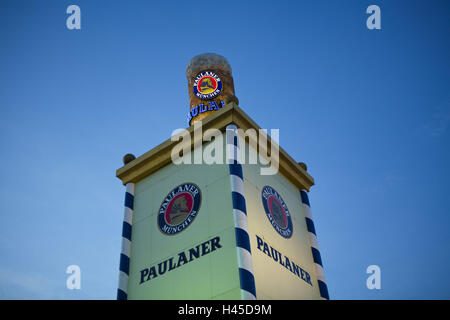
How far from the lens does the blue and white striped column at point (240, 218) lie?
12.5 m

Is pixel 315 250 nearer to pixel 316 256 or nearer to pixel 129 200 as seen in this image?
pixel 316 256

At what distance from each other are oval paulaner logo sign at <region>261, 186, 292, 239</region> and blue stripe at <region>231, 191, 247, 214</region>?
56.9 inches

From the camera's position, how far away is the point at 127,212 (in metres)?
16.5

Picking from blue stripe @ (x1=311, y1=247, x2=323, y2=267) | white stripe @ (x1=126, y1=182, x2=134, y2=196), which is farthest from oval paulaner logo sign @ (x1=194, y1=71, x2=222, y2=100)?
blue stripe @ (x1=311, y1=247, x2=323, y2=267)

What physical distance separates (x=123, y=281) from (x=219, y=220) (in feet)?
11.3

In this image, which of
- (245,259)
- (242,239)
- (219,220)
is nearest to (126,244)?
(219,220)

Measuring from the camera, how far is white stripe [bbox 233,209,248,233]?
13.5 m

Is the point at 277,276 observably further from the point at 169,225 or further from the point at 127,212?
the point at 127,212

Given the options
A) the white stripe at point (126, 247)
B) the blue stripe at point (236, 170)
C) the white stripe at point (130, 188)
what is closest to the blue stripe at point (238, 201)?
the blue stripe at point (236, 170)

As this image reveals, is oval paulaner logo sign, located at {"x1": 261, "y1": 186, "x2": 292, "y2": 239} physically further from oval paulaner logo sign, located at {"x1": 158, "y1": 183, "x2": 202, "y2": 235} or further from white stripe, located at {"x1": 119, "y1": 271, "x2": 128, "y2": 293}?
white stripe, located at {"x1": 119, "y1": 271, "x2": 128, "y2": 293}

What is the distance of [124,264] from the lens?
15.4m
